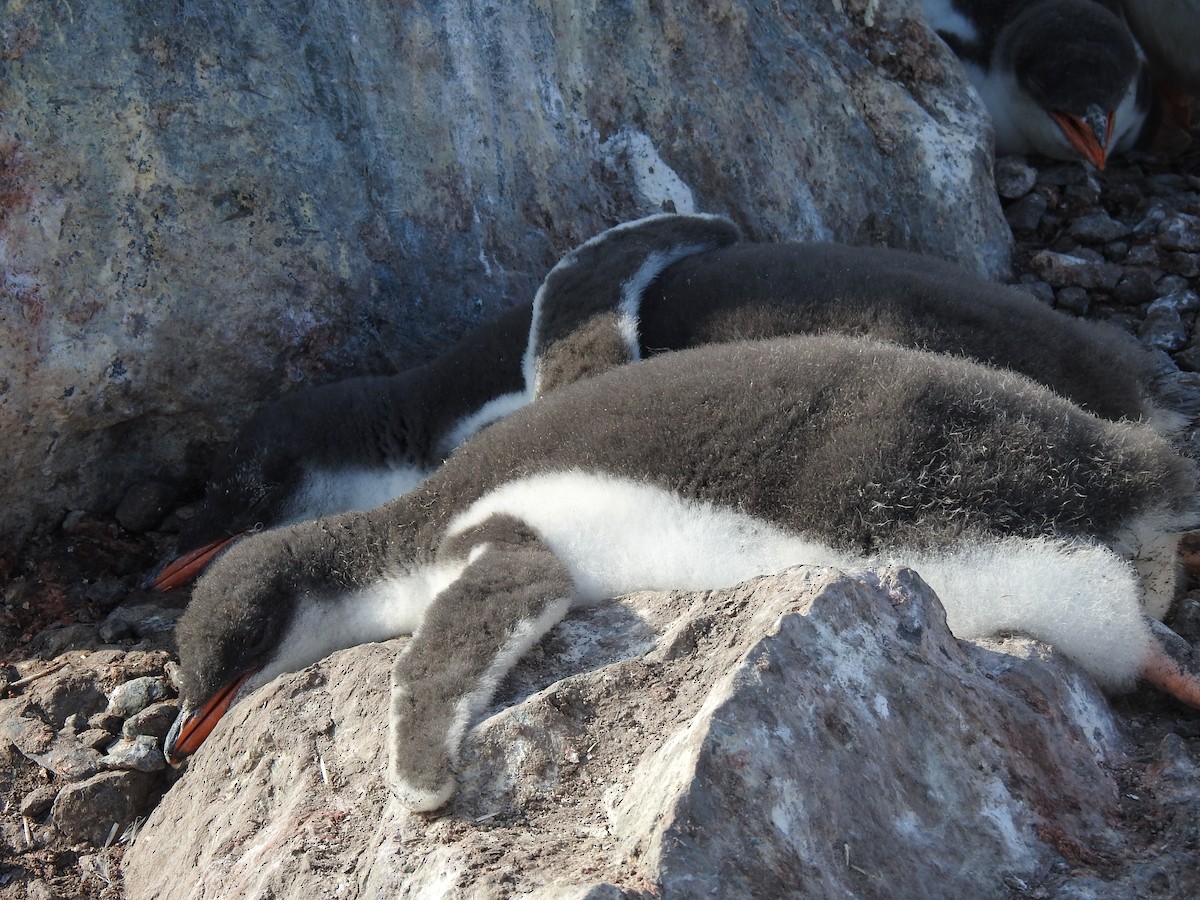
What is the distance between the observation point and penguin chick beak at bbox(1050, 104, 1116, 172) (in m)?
5.81

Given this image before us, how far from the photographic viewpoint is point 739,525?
2.65m

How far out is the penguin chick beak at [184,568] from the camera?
3.77 meters

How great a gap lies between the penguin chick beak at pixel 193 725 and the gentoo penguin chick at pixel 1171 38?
5597mm

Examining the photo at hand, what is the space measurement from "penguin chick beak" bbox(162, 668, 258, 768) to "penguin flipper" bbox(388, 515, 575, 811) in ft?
2.16

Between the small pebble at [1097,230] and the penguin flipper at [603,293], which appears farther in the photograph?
the small pebble at [1097,230]

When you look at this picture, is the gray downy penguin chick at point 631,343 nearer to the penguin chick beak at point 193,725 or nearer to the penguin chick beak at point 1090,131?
the penguin chick beak at point 193,725

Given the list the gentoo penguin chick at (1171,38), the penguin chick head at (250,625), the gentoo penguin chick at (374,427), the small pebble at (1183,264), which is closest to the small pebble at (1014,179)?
the small pebble at (1183,264)

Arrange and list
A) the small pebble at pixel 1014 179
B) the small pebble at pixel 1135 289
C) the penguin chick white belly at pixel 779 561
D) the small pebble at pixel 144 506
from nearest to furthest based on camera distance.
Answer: the penguin chick white belly at pixel 779 561, the small pebble at pixel 144 506, the small pebble at pixel 1135 289, the small pebble at pixel 1014 179

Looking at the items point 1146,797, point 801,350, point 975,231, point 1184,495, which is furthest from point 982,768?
point 975,231

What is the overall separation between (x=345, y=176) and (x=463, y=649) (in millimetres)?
2161

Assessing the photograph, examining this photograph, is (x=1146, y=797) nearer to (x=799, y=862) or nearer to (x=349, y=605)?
(x=799, y=862)

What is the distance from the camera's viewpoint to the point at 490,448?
3.14 m

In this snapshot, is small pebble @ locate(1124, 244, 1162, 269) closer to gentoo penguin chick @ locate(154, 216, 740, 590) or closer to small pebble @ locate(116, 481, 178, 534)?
gentoo penguin chick @ locate(154, 216, 740, 590)

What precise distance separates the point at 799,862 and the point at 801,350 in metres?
1.34
